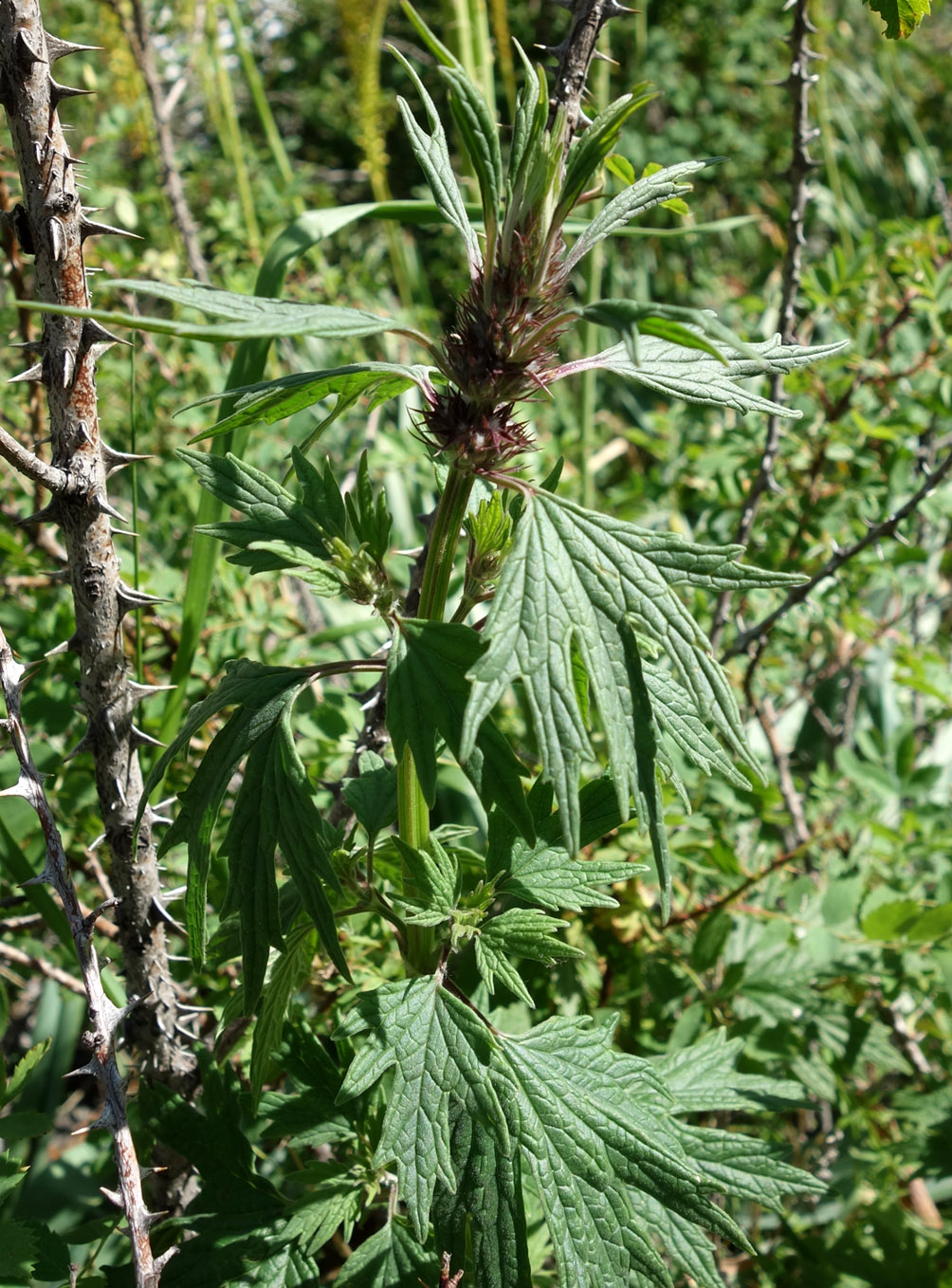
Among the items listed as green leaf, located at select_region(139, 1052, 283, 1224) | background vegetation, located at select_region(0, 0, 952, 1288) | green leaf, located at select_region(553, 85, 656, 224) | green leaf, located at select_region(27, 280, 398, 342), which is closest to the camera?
green leaf, located at select_region(27, 280, 398, 342)

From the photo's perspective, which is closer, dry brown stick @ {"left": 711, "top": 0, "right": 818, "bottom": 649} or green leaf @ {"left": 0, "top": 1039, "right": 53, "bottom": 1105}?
green leaf @ {"left": 0, "top": 1039, "right": 53, "bottom": 1105}

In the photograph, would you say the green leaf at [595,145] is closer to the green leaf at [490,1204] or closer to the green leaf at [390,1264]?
the green leaf at [490,1204]

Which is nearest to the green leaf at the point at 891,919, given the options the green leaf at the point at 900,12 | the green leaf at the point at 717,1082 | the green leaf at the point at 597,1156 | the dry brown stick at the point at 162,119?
the green leaf at the point at 717,1082

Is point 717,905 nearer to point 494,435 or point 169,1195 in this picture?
point 169,1195

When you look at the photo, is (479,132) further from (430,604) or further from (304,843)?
(304,843)

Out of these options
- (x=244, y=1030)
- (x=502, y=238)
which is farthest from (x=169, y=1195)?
(x=502, y=238)

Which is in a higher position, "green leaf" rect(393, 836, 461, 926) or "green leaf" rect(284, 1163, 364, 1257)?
"green leaf" rect(393, 836, 461, 926)

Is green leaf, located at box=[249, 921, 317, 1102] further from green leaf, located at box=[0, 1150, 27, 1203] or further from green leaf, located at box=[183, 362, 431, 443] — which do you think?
green leaf, located at box=[183, 362, 431, 443]

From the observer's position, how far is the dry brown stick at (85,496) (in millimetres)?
653

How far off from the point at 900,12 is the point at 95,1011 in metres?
0.95

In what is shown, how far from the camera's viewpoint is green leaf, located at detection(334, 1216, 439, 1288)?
0.72 m

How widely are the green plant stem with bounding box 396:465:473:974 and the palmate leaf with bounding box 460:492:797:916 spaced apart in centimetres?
7

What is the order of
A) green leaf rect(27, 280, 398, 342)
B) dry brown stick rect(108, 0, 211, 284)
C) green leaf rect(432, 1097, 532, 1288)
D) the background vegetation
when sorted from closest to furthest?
1. green leaf rect(27, 280, 398, 342)
2. green leaf rect(432, 1097, 532, 1288)
3. the background vegetation
4. dry brown stick rect(108, 0, 211, 284)

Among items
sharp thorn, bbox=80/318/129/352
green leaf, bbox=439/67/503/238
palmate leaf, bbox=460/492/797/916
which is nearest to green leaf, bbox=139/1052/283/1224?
palmate leaf, bbox=460/492/797/916
